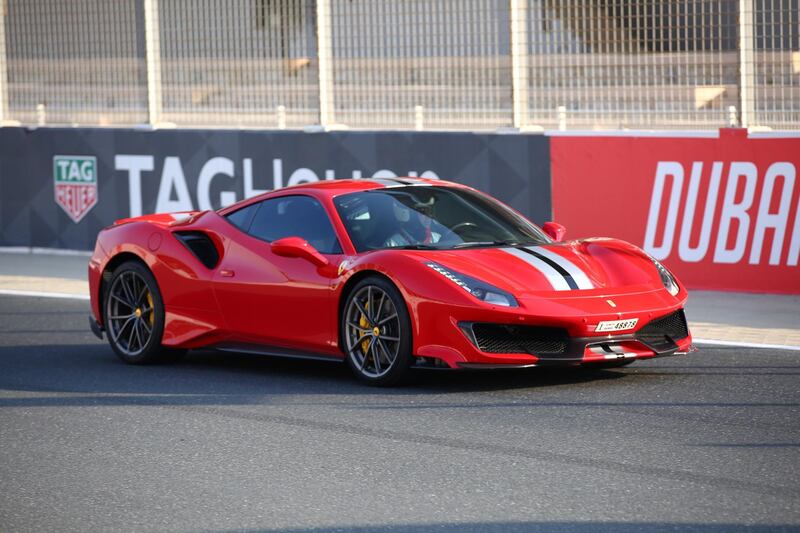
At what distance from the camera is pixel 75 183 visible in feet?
54.6

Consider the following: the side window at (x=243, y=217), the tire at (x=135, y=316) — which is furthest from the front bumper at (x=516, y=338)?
the tire at (x=135, y=316)

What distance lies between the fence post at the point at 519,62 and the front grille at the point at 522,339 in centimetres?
607

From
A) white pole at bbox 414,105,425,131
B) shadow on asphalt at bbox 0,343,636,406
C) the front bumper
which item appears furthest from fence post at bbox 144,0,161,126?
the front bumper

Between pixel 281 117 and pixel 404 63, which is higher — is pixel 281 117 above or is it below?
below

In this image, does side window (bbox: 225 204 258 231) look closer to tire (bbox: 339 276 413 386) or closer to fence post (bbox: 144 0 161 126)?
tire (bbox: 339 276 413 386)

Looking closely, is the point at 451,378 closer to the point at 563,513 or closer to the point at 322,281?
the point at 322,281

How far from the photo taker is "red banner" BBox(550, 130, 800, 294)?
11961 millimetres

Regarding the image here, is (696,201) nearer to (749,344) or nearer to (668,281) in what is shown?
(749,344)

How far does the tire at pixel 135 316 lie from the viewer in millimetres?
9727

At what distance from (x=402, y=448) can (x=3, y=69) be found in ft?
40.8

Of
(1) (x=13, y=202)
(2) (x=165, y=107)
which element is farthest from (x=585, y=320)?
(1) (x=13, y=202)

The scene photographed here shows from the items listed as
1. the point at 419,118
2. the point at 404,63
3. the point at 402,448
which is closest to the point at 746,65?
the point at 419,118

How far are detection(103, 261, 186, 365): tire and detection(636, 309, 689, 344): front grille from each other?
326 cm

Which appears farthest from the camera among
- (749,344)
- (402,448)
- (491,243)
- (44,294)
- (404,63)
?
(404,63)
